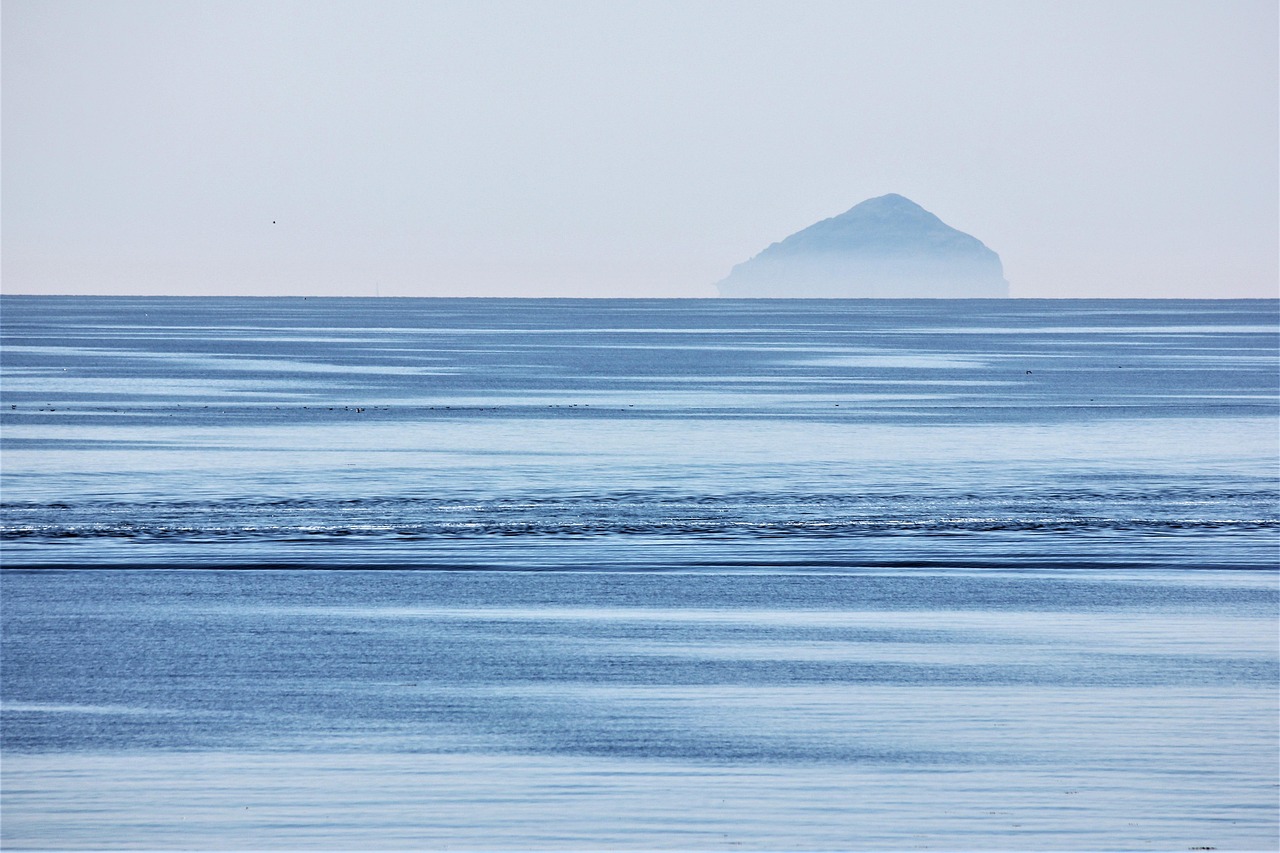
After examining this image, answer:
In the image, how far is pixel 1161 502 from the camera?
26.4 metres

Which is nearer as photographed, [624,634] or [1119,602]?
[624,634]

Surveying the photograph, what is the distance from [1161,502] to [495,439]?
16.4m

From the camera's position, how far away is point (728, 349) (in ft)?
344

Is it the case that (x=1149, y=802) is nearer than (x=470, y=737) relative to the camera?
Yes

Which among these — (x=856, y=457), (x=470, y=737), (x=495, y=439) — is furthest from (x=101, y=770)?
(x=495, y=439)

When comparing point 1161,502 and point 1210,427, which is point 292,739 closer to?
point 1161,502

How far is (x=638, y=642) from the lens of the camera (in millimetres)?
16047

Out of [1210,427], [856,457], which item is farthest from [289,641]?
[1210,427]

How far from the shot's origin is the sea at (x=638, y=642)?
11289 mm

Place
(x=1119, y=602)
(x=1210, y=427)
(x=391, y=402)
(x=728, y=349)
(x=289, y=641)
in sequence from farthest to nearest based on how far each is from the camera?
(x=728, y=349) < (x=391, y=402) < (x=1210, y=427) < (x=1119, y=602) < (x=289, y=641)

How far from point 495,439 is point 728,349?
6773cm

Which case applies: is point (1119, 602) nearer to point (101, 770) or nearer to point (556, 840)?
point (556, 840)

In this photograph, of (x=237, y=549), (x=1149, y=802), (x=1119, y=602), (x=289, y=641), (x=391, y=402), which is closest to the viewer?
(x=1149, y=802)

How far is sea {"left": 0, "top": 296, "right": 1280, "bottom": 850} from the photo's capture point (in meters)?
11.3
